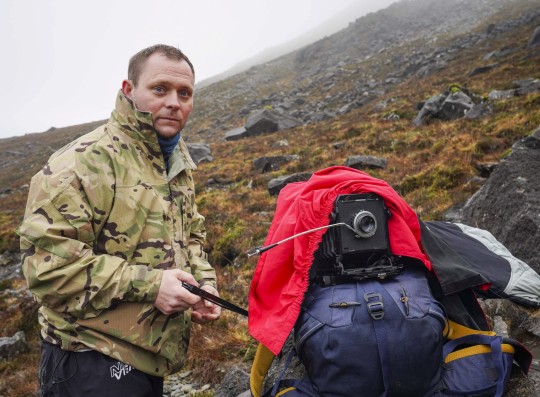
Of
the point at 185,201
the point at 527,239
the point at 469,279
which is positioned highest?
the point at 185,201

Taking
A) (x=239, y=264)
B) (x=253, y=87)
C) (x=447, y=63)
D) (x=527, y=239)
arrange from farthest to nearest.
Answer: (x=253, y=87) → (x=447, y=63) → (x=239, y=264) → (x=527, y=239)

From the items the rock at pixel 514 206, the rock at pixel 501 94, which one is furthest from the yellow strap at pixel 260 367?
the rock at pixel 501 94

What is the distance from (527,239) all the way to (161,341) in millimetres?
3286

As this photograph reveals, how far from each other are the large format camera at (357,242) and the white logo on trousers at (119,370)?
1242 mm

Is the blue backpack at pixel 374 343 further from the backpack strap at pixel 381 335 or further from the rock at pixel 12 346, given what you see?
the rock at pixel 12 346

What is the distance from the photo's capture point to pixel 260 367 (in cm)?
258

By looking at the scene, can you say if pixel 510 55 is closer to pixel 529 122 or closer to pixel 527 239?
pixel 529 122

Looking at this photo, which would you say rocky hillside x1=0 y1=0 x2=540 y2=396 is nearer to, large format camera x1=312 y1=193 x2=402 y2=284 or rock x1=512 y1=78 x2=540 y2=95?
rock x1=512 y1=78 x2=540 y2=95

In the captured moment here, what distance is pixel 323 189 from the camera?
7.77 feet

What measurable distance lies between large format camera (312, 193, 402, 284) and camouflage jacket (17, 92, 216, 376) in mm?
978

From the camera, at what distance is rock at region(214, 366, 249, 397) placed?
3348mm

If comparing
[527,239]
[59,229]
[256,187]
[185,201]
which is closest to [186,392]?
[185,201]

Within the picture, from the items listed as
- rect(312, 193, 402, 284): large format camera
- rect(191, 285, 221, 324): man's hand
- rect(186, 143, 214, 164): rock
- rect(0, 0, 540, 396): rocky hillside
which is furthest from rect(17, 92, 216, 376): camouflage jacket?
rect(186, 143, 214, 164): rock

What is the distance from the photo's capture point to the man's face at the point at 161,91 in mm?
2164
